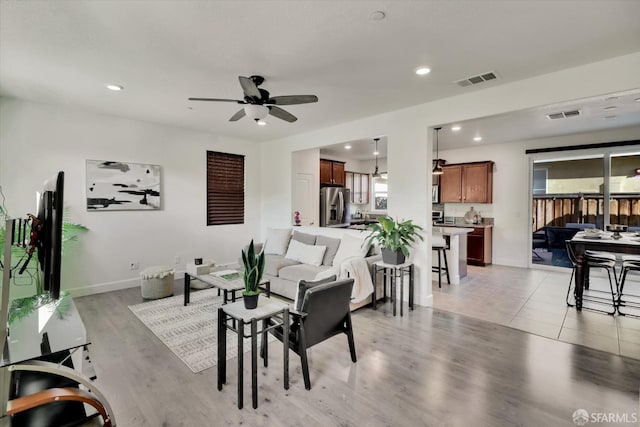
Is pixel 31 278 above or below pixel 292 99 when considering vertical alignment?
→ below

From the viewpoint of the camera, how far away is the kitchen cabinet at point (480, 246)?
21.7ft

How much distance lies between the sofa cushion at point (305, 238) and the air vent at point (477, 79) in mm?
2889

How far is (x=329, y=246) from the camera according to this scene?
4543mm

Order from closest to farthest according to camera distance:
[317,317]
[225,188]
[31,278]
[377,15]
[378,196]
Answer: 1. [377,15]
2. [317,317]
3. [31,278]
4. [225,188]
5. [378,196]

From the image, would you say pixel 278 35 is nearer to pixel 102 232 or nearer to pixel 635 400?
pixel 635 400

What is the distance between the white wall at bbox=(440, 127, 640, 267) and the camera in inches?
252

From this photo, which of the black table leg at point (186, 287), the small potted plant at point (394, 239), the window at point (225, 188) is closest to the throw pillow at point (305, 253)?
the small potted plant at point (394, 239)

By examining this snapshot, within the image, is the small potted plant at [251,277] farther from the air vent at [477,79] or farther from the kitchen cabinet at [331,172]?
the kitchen cabinet at [331,172]

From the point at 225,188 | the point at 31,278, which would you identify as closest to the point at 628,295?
the point at 225,188

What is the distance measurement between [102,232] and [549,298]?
22.1ft

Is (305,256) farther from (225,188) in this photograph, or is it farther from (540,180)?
(540,180)

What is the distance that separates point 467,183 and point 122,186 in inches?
274

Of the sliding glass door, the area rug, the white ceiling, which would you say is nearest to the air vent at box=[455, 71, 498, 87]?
the white ceiling

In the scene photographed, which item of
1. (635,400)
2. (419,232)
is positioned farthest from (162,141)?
(635,400)
